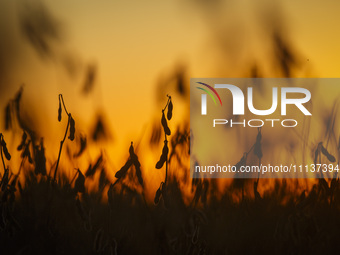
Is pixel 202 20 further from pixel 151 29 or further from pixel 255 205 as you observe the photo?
pixel 255 205

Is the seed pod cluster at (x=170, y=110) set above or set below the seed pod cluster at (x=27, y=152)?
above

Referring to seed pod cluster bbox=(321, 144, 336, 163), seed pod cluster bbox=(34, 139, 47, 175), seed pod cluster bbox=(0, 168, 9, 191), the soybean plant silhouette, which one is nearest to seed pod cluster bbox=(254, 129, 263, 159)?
the soybean plant silhouette

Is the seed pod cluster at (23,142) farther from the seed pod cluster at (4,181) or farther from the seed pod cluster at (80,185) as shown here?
the seed pod cluster at (80,185)

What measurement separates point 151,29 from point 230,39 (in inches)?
15.7

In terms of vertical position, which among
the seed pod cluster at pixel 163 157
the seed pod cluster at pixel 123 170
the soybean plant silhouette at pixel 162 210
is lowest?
the soybean plant silhouette at pixel 162 210

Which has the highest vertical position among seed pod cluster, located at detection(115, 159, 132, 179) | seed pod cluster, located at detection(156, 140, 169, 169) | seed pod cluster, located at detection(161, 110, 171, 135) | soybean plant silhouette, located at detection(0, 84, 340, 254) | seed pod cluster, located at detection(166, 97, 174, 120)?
seed pod cluster, located at detection(166, 97, 174, 120)

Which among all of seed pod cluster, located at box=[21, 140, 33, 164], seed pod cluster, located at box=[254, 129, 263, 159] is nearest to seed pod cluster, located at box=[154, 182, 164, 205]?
seed pod cluster, located at box=[254, 129, 263, 159]

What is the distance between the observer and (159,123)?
1.90m

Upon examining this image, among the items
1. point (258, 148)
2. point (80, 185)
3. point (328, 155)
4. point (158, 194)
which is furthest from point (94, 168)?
point (328, 155)

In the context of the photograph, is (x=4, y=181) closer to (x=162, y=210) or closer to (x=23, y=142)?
(x=23, y=142)

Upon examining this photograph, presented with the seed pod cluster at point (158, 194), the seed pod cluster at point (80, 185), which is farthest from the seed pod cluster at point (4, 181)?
the seed pod cluster at point (158, 194)

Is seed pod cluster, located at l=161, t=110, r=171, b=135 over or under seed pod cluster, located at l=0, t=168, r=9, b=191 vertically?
over

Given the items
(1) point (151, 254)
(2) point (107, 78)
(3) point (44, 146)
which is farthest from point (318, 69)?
(3) point (44, 146)

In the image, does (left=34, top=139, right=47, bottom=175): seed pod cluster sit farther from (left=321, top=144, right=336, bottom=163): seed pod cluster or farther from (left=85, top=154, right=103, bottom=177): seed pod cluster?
(left=321, top=144, right=336, bottom=163): seed pod cluster
